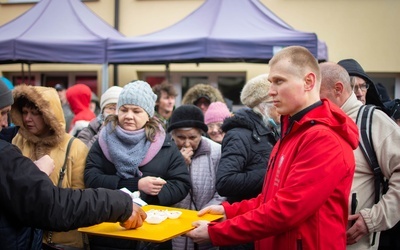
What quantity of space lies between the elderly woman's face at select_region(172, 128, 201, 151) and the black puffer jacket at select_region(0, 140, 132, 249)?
5.21 ft

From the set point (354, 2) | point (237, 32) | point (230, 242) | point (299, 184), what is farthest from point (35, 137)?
point (354, 2)

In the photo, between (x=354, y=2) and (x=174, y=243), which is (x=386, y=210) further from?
(x=354, y=2)

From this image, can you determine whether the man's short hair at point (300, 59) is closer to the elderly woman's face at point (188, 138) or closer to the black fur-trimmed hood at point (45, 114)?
the elderly woman's face at point (188, 138)

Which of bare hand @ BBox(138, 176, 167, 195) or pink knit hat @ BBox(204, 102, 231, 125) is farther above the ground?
bare hand @ BBox(138, 176, 167, 195)

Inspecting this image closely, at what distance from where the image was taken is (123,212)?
7.39 feet

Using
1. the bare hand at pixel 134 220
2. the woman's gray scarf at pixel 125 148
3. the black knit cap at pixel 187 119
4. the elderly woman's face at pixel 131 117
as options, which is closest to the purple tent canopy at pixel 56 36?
the black knit cap at pixel 187 119

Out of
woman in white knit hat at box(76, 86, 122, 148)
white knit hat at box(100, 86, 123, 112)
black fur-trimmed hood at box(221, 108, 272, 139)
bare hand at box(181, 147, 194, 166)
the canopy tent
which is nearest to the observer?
black fur-trimmed hood at box(221, 108, 272, 139)

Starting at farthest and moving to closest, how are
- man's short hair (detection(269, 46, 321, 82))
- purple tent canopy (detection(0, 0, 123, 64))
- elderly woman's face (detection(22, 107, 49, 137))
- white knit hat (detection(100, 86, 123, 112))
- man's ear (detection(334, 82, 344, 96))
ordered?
purple tent canopy (detection(0, 0, 123, 64)) < white knit hat (detection(100, 86, 123, 112)) < elderly woman's face (detection(22, 107, 49, 137)) < man's ear (detection(334, 82, 344, 96)) < man's short hair (detection(269, 46, 321, 82))

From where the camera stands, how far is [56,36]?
7805 mm

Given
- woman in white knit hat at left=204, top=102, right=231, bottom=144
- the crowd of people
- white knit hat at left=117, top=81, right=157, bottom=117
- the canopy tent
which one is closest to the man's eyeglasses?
the crowd of people

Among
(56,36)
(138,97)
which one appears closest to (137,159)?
(138,97)

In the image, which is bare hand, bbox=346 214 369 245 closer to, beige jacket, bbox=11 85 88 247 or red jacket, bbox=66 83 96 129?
beige jacket, bbox=11 85 88 247

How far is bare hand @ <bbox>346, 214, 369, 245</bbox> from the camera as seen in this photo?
2725 mm

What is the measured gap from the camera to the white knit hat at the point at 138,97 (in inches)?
134
